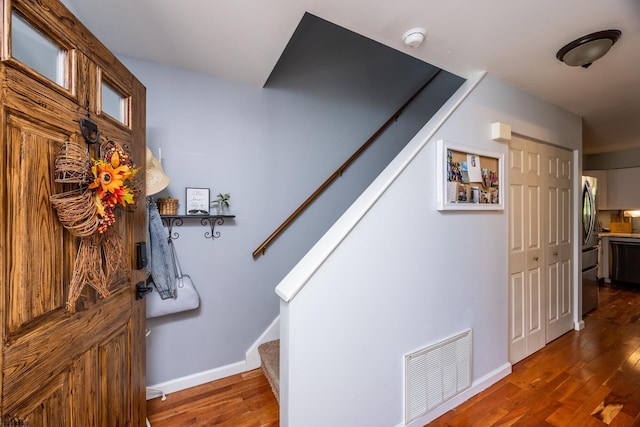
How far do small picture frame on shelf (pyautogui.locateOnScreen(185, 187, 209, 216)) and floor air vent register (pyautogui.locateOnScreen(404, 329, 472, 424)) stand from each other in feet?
5.34

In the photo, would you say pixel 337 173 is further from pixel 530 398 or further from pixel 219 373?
pixel 530 398

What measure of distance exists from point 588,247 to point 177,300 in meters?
4.31

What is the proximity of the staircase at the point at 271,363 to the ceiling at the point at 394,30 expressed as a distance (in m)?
1.99

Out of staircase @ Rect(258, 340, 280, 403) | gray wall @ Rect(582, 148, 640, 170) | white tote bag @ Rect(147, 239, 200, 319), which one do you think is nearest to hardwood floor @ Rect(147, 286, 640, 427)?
staircase @ Rect(258, 340, 280, 403)

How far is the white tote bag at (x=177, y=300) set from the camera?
5.51 ft

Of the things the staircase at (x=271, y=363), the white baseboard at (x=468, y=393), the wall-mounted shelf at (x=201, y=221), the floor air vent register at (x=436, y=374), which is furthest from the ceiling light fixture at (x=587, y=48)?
the staircase at (x=271, y=363)

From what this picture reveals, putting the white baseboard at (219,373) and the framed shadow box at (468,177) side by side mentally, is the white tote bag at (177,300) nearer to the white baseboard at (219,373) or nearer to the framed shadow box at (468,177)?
the white baseboard at (219,373)

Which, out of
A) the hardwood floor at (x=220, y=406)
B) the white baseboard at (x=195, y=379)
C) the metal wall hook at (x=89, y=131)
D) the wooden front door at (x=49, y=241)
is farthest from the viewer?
the white baseboard at (x=195, y=379)

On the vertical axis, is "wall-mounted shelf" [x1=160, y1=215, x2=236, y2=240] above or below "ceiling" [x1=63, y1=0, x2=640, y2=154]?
below

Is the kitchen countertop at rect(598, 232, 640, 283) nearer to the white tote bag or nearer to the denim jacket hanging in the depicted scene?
the white tote bag

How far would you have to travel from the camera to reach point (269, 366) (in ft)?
5.44

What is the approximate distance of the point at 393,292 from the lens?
1.46 m

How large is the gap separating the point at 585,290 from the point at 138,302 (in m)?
4.38

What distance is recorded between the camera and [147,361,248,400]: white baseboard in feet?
5.90
